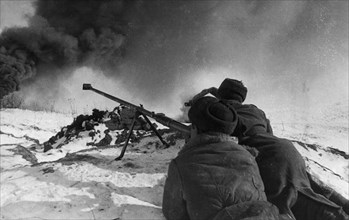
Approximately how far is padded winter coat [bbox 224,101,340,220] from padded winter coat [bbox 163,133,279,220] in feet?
1.43

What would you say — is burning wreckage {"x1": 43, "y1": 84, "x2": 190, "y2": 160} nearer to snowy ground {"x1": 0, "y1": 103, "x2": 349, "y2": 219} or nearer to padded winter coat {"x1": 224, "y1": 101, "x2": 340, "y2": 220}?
snowy ground {"x1": 0, "y1": 103, "x2": 349, "y2": 219}

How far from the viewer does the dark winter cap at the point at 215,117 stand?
2115 millimetres

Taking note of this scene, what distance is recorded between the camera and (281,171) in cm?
253

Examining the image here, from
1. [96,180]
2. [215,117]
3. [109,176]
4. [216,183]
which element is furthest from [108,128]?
[216,183]

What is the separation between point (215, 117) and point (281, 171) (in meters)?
0.81

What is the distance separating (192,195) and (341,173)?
4.25 metres

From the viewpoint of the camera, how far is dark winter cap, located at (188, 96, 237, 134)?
2115 millimetres

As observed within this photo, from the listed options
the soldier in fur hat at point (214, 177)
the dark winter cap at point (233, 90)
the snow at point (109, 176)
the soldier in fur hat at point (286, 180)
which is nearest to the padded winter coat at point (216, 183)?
the soldier in fur hat at point (214, 177)

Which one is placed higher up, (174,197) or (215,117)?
(215,117)

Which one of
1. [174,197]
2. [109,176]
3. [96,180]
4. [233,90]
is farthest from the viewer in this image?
[109,176]

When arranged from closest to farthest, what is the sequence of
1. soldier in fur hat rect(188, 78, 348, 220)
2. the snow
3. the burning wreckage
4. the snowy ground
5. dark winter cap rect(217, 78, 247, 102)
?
soldier in fur hat rect(188, 78, 348, 220) → the snowy ground → dark winter cap rect(217, 78, 247, 102) → the snow → the burning wreckage

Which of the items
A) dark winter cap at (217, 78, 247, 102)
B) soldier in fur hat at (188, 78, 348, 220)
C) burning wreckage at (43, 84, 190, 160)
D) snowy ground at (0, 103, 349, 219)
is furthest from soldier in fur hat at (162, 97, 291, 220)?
burning wreckage at (43, 84, 190, 160)

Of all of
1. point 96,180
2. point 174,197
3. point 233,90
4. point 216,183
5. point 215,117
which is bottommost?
point 96,180

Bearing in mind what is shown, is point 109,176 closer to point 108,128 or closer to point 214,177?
point 214,177
